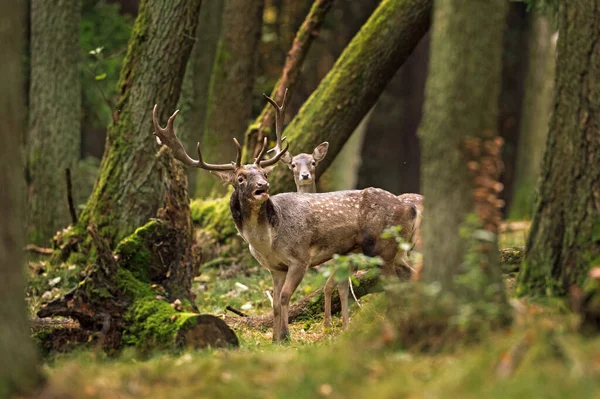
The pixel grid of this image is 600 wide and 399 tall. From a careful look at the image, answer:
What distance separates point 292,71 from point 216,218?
2566 millimetres

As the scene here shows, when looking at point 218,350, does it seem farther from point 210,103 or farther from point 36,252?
point 210,103

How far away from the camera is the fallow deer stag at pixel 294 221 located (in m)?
10.4

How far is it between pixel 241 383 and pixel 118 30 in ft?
54.3

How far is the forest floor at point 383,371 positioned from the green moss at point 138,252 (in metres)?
2.03

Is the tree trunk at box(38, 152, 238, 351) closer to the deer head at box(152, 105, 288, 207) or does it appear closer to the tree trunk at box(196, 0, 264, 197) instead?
the deer head at box(152, 105, 288, 207)

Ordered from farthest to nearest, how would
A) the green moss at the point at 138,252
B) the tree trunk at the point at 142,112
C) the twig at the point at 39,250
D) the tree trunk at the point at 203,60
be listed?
the tree trunk at the point at 203,60 → the twig at the point at 39,250 → the tree trunk at the point at 142,112 → the green moss at the point at 138,252

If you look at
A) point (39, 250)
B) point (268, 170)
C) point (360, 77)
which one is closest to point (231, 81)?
point (360, 77)

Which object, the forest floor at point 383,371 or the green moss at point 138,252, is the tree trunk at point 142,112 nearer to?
the green moss at point 138,252

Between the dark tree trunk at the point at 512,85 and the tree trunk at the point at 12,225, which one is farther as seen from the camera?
the dark tree trunk at the point at 512,85

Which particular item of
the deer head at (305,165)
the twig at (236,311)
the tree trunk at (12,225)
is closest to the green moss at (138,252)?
the twig at (236,311)

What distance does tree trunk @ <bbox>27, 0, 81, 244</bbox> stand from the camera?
16.6 m

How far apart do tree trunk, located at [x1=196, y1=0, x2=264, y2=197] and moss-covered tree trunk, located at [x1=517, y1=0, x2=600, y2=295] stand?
35.0ft

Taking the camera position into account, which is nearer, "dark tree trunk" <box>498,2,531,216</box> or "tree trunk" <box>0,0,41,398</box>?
"tree trunk" <box>0,0,41,398</box>

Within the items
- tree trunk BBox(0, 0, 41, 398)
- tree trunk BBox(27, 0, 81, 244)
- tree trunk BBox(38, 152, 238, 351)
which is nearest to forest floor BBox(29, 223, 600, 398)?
tree trunk BBox(0, 0, 41, 398)
